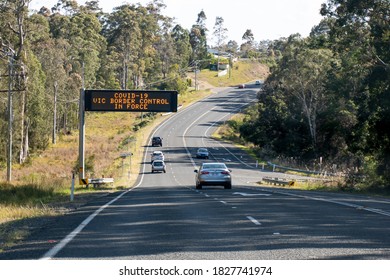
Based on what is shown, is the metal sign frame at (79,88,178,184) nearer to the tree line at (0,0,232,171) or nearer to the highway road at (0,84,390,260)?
the tree line at (0,0,232,171)

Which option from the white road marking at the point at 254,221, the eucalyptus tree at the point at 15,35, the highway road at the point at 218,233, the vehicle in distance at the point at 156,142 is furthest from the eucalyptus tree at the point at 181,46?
the white road marking at the point at 254,221

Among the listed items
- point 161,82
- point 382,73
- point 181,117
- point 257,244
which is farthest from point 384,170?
point 161,82

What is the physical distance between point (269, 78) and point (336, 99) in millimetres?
20756

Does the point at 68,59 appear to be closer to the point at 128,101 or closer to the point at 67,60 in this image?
the point at 67,60

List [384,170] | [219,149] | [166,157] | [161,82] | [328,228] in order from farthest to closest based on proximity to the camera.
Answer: [161,82] < [219,149] < [166,157] < [384,170] < [328,228]

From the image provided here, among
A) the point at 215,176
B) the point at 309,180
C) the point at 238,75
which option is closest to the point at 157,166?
the point at 309,180

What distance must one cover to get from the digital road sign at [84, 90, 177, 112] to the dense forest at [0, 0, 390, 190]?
1095 centimetres

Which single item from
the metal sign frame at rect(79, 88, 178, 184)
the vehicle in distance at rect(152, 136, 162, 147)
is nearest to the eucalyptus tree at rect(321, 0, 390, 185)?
the metal sign frame at rect(79, 88, 178, 184)

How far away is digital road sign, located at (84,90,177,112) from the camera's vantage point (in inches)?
1527

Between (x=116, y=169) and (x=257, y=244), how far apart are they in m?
50.8

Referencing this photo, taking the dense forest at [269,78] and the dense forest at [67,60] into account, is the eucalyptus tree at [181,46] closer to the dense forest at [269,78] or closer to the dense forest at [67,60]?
the dense forest at [67,60]

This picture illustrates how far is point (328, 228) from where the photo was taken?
551 inches

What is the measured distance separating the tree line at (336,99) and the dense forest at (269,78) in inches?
4.0

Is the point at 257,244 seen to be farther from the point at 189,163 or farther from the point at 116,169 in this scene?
the point at 189,163
